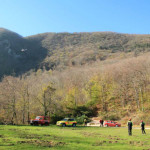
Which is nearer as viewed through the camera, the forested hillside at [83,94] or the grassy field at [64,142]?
the grassy field at [64,142]

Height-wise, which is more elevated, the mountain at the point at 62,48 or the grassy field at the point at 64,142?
the mountain at the point at 62,48

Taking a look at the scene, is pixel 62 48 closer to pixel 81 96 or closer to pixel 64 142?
pixel 81 96

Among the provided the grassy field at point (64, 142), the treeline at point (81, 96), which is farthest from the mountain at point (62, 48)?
the grassy field at point (64, 142)

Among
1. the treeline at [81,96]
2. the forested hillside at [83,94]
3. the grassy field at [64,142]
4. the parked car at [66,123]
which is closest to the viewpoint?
the grassy field at [64,142]

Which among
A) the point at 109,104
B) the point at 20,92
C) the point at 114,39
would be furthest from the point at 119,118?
the point at 114,39

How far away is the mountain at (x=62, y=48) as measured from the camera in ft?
389

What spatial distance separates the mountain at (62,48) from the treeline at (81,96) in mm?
51718

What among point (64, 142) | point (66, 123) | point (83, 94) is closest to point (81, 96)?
point (83, 94)

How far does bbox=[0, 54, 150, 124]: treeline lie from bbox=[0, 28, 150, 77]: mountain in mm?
51718

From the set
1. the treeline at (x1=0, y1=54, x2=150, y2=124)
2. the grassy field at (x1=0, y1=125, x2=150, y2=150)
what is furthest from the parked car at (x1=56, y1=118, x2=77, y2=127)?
the grassy field at (x1=0, y1=125, x2=150, y2=150)

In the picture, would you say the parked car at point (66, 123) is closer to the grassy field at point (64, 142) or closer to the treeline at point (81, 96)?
the treeline at point (81, 96)

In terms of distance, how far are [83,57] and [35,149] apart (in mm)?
113340

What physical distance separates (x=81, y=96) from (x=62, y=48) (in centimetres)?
10642

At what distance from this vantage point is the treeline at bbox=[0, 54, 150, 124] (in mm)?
34125
